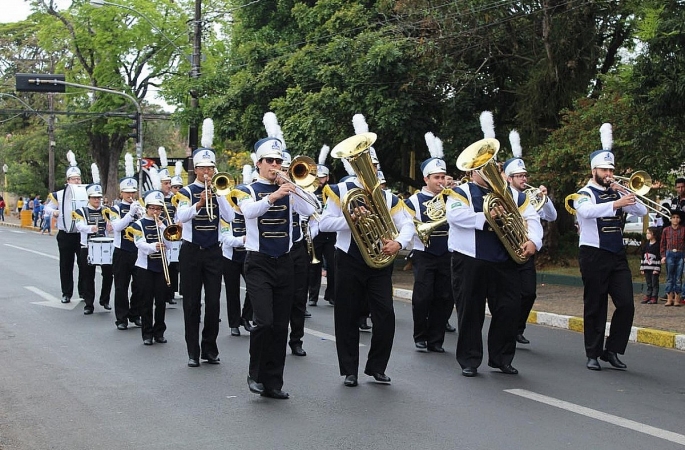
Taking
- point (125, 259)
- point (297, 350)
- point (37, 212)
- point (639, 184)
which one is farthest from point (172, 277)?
point (37, 212)

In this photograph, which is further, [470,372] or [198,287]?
[198,287]

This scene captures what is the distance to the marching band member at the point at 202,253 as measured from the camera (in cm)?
991

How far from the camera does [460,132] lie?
20469mm

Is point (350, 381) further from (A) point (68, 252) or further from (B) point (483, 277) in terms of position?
(A) point (68, 252)

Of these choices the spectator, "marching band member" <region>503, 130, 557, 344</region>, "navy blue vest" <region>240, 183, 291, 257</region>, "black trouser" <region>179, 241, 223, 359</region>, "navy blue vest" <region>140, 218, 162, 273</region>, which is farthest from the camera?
the spectator

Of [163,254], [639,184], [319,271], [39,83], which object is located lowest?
[319,271]

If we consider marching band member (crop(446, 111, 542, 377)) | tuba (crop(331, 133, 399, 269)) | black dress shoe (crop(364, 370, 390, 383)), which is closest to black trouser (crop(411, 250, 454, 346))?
marching band member (crop(446, 111, 542, 377))

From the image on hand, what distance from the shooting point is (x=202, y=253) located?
9.98 metres

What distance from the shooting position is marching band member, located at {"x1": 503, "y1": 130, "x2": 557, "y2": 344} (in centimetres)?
1032

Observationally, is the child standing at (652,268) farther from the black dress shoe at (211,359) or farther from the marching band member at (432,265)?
the black dress shoe at (211,359)

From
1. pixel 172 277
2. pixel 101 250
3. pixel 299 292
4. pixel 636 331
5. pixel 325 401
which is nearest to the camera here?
pixel 325 401

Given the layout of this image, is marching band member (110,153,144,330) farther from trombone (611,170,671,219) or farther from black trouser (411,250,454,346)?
trombone (611,170,671,219)

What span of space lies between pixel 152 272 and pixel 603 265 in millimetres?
5216

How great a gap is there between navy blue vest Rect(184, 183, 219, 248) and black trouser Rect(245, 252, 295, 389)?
1.74 meters
